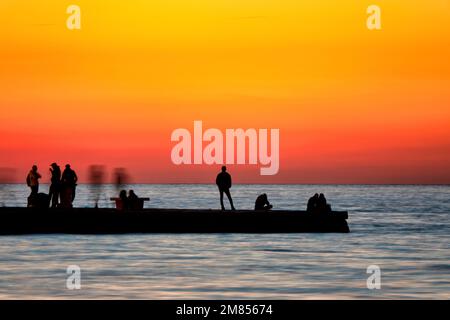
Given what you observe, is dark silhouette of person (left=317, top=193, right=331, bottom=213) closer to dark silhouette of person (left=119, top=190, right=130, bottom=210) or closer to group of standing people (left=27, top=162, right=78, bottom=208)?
dark silhouette of person (left=119, top=190, right=130, bottom=210)

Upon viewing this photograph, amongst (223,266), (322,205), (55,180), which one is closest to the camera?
(223,266)

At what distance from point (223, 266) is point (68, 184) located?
28.6 feet

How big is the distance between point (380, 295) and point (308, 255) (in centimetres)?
977

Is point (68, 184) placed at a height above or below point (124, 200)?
above

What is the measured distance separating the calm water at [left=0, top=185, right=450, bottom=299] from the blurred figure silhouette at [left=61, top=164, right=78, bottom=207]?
143cm

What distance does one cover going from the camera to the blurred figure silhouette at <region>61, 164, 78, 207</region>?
3462 centimetres

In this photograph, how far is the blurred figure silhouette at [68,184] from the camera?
3462cm

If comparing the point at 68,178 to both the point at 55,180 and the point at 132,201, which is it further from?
the point at 132,201

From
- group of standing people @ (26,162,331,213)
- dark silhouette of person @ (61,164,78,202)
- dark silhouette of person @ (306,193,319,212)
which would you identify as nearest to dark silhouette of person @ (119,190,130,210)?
group of standing people @ (26,162,331,213)

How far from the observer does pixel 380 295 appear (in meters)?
22.2

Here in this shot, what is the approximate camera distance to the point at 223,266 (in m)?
28.5

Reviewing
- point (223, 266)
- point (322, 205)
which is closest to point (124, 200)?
point (322, 205)

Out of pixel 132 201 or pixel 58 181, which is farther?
pixel 132 201
